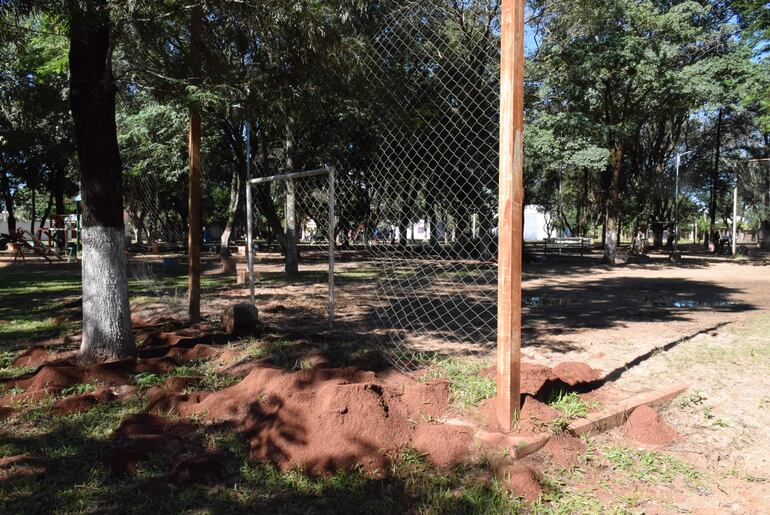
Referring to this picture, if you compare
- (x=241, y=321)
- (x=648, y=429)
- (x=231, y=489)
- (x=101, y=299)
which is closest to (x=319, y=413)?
(x=231, y=489)

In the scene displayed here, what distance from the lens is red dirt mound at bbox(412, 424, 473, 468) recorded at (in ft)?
9.40

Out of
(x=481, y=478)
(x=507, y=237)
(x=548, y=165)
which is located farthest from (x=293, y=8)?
(x=548, y=165)

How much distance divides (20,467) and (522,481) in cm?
266

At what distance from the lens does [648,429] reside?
3.27 metres

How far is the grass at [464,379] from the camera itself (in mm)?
3672

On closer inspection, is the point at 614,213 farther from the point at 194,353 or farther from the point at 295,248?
the point at 194,353

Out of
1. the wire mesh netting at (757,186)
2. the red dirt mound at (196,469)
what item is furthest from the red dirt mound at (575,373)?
the wire mesh netting at (757,186)

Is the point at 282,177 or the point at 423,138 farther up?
the point at 423,138

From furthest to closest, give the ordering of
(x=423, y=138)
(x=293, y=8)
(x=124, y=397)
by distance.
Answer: (x=423, y=138)
(x=293, y=8)
(x=124, y=397)

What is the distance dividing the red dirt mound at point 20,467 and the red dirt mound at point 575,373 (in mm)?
3388

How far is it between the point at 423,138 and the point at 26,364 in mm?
4678

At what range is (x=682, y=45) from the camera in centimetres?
1770

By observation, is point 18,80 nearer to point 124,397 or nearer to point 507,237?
point 124,397

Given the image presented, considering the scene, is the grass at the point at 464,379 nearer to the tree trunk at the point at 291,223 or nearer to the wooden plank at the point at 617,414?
the wooden plank at the point at 617,414
